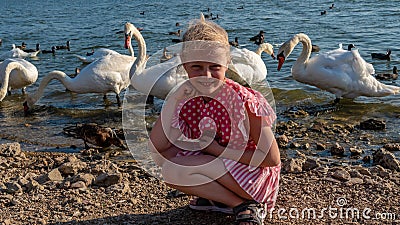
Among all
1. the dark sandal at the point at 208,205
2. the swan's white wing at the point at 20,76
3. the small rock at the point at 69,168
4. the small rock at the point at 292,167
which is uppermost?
the dark sandal at the point at 208,205

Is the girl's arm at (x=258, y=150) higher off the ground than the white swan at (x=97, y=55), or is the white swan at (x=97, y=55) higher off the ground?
the girl's arm at (x=258, y=150)

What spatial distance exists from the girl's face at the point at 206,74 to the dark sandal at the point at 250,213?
87cm

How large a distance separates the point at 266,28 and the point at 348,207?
17.3m

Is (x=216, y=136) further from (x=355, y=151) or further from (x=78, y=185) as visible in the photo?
(x=355, y=151)

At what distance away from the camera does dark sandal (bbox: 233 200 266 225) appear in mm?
3883

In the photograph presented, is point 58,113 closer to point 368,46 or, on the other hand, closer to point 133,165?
point 133,165

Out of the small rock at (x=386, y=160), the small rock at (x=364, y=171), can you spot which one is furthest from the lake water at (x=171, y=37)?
the small rock at (x=364, y=171)

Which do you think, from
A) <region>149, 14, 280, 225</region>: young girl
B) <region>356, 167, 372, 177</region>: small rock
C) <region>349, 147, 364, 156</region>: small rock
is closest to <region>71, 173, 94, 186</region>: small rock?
<region>149, 14, 280, 225</region>: young girl

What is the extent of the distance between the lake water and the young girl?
0.49m

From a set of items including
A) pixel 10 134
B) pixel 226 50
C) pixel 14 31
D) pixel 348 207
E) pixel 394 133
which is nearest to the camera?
pixel 226 50

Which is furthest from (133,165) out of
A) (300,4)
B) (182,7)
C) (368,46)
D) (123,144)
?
(182,7)

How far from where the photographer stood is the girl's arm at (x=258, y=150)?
12.3ft

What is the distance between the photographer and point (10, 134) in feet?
29.3

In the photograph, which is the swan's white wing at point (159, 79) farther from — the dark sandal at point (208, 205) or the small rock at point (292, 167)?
the dark sandal at point (208, 205)
